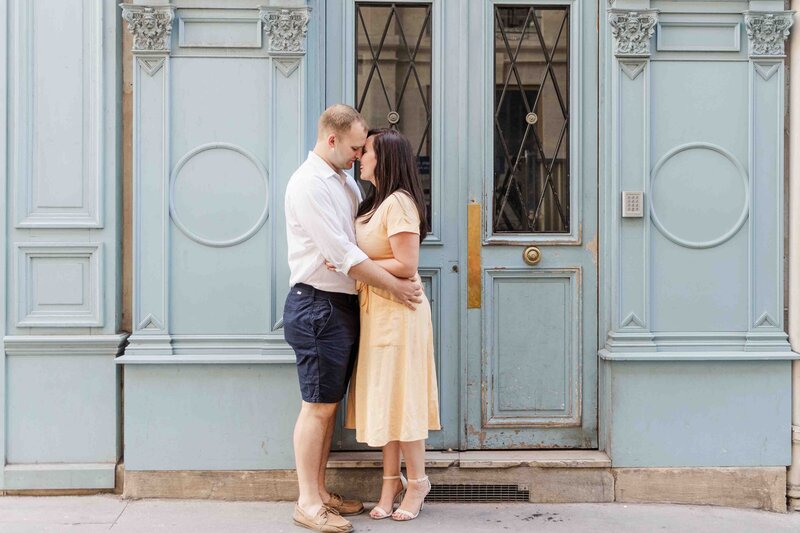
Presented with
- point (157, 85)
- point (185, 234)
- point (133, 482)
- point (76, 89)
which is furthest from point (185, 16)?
point (133, 482)

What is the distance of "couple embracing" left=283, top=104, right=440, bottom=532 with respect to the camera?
14.1ft

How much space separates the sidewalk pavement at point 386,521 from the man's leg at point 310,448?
17 cm

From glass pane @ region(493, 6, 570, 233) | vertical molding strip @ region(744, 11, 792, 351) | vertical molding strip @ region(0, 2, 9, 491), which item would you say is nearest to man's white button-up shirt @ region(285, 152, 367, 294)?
→ glass pane @ region(493, 6, 570, 233)

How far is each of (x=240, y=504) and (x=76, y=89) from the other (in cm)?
259

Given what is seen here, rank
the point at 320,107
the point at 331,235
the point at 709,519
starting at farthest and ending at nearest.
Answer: the point at 320,107, the point at 709,519, the point at 331,235

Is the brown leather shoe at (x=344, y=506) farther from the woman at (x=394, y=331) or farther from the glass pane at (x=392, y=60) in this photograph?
the glass pane at (x=392, y=60)

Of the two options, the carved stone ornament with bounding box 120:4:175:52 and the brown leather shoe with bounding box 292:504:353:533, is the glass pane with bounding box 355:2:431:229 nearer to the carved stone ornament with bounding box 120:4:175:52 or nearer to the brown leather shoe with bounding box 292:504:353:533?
the carved stone ornament with bounding box 120:4:175:52

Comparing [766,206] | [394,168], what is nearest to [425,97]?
[394,168]

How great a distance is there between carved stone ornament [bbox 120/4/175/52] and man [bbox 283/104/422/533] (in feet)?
3.67

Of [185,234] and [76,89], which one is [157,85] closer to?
[76,89]

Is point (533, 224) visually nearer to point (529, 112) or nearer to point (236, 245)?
point (529, 112)

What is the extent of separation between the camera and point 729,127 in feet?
15.9

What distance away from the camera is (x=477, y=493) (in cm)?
487

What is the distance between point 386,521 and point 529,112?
252 cm
